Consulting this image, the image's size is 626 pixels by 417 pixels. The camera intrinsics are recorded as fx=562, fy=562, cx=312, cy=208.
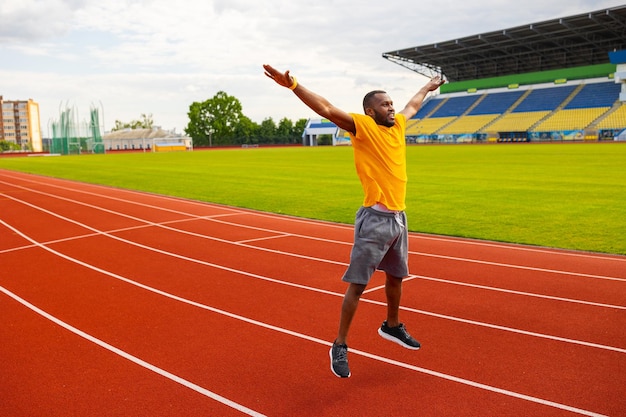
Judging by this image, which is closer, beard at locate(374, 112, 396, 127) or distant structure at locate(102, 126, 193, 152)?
beard at locate(374, 112, 396, 127)

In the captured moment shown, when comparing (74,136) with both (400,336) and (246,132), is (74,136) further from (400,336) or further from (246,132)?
(400,336)

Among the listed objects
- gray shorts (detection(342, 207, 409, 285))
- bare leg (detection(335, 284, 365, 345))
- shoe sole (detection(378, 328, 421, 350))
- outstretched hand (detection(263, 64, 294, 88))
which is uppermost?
outstretched hand (detection(263, 64, 294, 88))

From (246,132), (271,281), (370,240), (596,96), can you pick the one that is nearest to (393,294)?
(370,240)

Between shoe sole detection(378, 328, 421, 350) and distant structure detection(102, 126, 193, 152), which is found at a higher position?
distant structure detection(102, 126, 193, 152)

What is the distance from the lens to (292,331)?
5.44 m

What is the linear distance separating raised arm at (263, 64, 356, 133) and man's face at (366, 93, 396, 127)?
352 mm

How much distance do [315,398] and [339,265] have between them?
4134mm

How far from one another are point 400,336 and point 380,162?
64.4 inches

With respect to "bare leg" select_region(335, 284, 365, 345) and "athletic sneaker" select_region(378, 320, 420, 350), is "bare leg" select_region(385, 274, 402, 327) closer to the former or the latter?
"athletic sneaker" select_region(378, 320, 420, 350)

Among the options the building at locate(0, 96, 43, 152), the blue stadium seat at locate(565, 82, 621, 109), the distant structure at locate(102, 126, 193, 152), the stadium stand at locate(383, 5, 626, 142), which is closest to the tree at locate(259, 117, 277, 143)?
the distant structure at locate(102, 126, 193, 152)

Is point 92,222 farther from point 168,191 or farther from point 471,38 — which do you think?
point 471,38

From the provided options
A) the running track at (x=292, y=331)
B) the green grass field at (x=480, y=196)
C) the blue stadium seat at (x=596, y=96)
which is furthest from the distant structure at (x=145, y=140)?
the running track at (x=292, y=331)

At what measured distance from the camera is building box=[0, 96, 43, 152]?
533 ft

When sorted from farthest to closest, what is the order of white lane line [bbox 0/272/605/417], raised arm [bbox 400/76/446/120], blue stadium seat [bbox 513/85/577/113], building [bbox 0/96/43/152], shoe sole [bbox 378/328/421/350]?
1. building [bbox 0/96/43/152]
2. blue stadium seat [bbox 513/85/577/113]
3. raised arm [bbox 400/76/446/120]
4. shoe sole [bbox 378/328/421/350]
5. white lane line [bbox 0/272/605/417]
